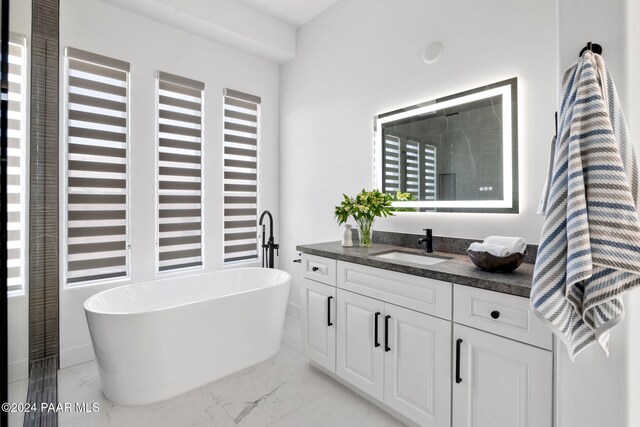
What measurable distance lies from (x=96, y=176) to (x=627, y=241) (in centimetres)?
324

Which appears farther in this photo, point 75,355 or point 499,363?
point 75,355

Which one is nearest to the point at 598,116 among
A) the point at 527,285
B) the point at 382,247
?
the point at 527,285

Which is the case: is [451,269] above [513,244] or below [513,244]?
below

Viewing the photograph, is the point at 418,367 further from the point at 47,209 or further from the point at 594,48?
the point at 47,209

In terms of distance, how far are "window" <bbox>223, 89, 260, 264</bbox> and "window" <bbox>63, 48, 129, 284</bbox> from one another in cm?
94

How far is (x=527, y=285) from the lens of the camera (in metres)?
1.28

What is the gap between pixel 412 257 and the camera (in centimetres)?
218

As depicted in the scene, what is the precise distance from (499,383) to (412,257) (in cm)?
94

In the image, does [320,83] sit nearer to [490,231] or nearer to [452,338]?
[490,231]

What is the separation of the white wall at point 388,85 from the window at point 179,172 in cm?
100

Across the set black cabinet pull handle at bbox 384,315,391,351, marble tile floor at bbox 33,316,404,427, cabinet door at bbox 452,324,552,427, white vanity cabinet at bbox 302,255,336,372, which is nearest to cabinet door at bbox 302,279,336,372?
white vanity cabinet at bbox 302,255,336,372

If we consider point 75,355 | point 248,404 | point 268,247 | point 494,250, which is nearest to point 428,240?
point 494,250

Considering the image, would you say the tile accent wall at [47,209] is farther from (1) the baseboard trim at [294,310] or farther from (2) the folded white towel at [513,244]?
(2) the folded white towel at [513,244]

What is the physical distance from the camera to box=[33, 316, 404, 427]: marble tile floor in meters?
1.84
